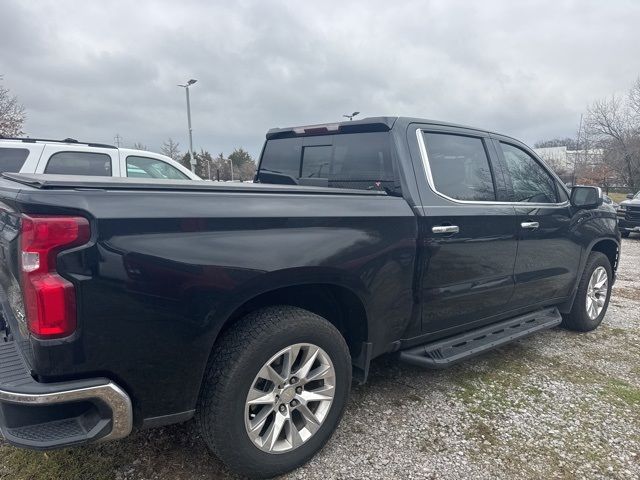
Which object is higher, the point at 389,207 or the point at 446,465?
the point at 389,207

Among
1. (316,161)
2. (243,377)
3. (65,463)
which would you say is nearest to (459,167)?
(316,161)

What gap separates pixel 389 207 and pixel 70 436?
6.27 feet

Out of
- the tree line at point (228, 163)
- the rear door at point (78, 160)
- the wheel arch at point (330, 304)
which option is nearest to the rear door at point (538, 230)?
the wheel arch at point (330, 304)

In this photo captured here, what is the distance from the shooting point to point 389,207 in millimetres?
2619

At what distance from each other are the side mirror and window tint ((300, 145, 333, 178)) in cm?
236

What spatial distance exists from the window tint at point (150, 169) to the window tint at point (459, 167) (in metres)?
4.13

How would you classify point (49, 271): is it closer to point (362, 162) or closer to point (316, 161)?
point (362, 162)

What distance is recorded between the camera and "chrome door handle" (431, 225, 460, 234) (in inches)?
109

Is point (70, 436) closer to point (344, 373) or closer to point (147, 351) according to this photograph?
point (147, 351)

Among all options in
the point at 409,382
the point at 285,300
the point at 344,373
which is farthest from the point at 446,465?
the point at 285,300

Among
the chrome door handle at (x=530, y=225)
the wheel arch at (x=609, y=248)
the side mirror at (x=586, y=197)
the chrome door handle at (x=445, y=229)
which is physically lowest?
the wheel arch at (x=609, y=248)

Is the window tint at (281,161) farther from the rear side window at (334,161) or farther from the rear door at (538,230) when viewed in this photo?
the rear door at (538,230)

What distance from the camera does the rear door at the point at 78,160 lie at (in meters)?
5.61

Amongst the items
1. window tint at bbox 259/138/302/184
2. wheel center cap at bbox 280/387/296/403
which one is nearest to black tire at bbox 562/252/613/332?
window tint at bbox 259/138/302/184
